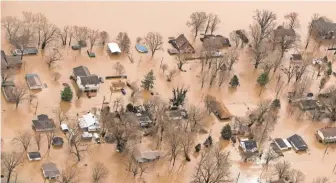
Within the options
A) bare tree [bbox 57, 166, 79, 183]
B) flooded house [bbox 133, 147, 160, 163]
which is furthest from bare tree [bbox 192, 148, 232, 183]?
bare tree [bbox 57, 166, 79, 183]

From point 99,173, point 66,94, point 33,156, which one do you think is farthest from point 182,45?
point 33,156

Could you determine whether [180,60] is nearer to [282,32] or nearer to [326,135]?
[282,32]

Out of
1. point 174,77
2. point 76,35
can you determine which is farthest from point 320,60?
point 76,35

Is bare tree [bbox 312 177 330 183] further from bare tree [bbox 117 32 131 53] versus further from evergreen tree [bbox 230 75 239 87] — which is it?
bare tree [bbox 117 32 131 53]

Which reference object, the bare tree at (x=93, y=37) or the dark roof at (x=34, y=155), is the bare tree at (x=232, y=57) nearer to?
the bare tree at (x=93, y=37)

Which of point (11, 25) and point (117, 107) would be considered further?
point (11, 25)

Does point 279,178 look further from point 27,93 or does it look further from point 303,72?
point 27,93
